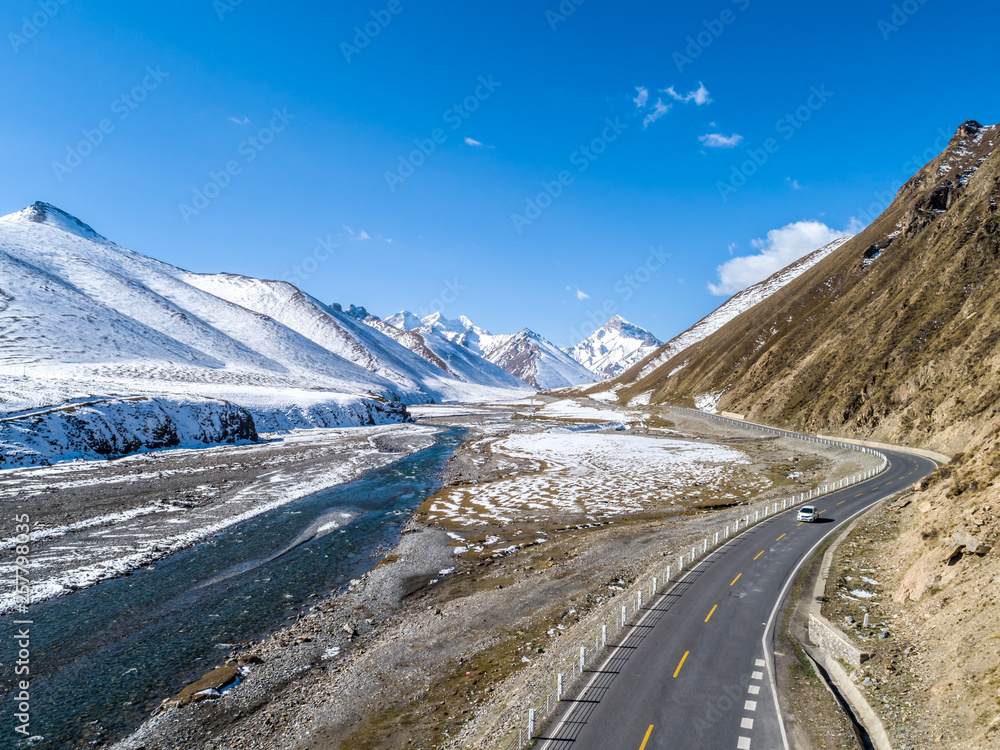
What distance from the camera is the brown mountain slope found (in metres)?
60.4

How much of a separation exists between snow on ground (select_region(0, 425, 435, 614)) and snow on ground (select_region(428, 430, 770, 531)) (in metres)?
19.2

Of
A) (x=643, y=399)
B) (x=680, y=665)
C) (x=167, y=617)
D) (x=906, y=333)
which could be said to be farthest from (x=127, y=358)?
(x=643, y=399)

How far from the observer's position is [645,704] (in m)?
15.8

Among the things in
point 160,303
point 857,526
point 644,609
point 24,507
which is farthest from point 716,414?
point 160,303

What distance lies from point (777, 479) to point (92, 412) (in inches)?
3895

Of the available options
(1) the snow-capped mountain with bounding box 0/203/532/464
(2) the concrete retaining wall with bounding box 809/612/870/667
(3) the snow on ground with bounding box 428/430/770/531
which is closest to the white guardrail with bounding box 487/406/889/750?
(2) the concrete retaining wall with bounding box 809/612/870/667

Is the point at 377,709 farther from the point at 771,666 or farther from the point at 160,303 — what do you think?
the point at 160,303

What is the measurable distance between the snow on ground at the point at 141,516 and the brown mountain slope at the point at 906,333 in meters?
69.4

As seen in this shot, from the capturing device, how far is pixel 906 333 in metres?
78.3

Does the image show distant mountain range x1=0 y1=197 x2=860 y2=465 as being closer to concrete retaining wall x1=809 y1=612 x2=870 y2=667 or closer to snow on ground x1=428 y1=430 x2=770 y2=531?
snow on ground x1=428 y1=430 x2=770 y2=531

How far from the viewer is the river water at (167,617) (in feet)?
59.9

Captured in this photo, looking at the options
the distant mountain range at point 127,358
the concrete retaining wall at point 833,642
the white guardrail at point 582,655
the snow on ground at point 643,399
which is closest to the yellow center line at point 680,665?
the white guardrail at point 582,655

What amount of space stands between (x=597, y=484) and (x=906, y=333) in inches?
2553

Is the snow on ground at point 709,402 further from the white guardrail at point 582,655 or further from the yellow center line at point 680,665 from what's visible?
the yellow center line at point 680,665
